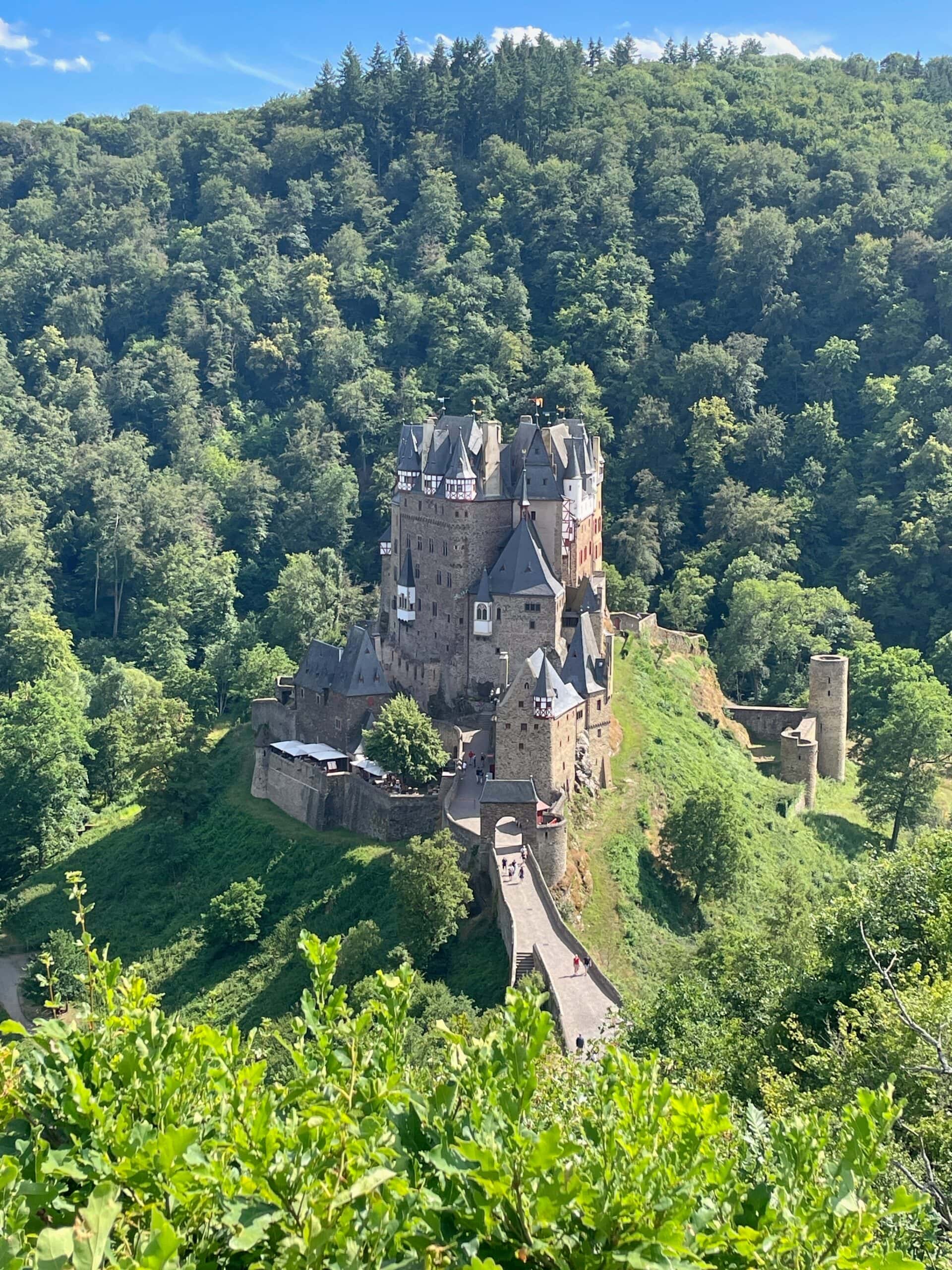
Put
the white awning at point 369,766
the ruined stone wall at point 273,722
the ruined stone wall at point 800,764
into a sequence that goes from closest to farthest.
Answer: the white awning at point 369,766 < the ruined stone wall at point 273,722 < the ruined stone wall at point 800,764

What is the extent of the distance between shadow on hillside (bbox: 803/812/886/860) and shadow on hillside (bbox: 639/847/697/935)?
40.5 ft

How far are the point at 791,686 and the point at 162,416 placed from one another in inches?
2459

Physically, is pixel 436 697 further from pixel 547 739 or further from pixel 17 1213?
pixel 17 1213

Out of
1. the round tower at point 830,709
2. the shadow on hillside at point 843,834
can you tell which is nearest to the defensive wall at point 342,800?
the shadow on hillside at point 843,834

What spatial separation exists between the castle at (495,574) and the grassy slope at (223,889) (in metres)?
7.85

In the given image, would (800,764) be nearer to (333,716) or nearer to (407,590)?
(407,590)

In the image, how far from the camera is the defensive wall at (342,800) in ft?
167

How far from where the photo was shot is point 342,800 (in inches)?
2138

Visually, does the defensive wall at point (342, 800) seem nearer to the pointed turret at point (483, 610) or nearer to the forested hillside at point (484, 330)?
the pointed turret at point (483, 610)

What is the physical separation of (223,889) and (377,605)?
2951 centimetres

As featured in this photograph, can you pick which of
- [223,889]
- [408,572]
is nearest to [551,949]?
[223,889]

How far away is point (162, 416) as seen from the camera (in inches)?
4451

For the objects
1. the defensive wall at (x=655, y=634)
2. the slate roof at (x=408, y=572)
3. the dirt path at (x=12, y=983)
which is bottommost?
the dirt path at (x=12, y=983)

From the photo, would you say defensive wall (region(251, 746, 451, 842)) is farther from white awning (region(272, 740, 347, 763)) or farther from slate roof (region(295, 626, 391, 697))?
slate roof (region(295, 626, 391, 697))
